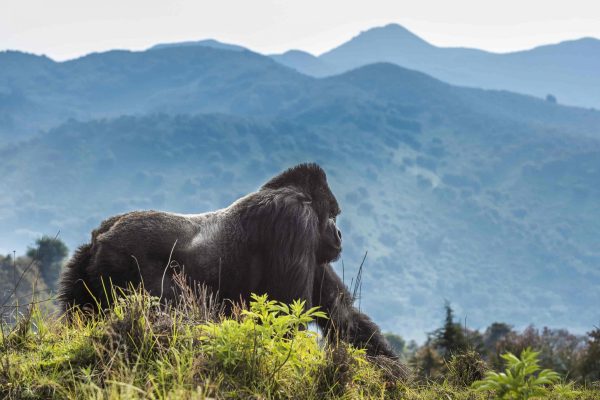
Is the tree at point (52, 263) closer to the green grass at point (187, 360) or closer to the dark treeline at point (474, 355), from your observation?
the dark treeline at point (474, 355)

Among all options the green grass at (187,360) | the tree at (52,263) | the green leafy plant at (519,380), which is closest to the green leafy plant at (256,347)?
the green grass at (187,360)

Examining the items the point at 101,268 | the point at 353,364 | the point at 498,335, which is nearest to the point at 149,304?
the point at 353,364

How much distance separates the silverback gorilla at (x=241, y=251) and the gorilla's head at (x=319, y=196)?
0.01 meters

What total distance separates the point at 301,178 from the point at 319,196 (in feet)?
0.91

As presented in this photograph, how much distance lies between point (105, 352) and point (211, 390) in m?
1.00

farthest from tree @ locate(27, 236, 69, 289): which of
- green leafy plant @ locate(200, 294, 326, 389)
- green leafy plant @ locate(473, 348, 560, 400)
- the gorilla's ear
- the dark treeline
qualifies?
green leafy plant @ locate(473, 348, 560, 400)

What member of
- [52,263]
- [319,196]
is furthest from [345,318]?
[52,263]

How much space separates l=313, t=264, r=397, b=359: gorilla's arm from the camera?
7.40 meters

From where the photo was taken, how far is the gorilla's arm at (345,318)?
291 inches

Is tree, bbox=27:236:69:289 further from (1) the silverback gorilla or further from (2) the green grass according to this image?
(2) the green grass

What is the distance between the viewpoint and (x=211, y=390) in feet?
11.8

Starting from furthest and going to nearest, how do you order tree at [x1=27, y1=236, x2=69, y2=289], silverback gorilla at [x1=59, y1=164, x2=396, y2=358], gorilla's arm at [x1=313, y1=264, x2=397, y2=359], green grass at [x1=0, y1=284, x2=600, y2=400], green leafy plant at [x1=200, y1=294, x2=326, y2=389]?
1. tree at [x1=27, y1=236, x2=69, y2=289]
2. gorilla's arm at [x1=313, y1=264, x2=397, y2=359]
3. silverback gorilla at [x1=59, y1=164, x2=396, y2=358]
4. green leafy plant at [x1=200, y1=294, x2=326, y2=389]
5. green grass at [x1=0, y1=284, x2=600, y2=400]

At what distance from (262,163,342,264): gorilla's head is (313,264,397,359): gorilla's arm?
0.19 m

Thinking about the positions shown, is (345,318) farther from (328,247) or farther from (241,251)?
(241,251)
